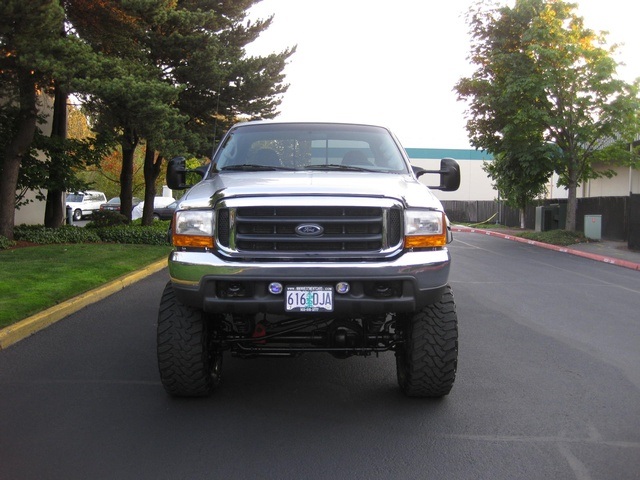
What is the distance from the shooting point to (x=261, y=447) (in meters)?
4.04

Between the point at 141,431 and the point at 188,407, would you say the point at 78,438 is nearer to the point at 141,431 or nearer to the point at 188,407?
the point at 141,431

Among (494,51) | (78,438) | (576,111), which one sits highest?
(494,51)

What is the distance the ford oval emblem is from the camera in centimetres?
448

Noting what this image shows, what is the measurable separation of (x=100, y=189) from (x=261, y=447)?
4838cm

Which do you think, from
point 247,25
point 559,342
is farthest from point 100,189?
point 559,342

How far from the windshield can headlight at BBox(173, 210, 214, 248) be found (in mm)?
1200

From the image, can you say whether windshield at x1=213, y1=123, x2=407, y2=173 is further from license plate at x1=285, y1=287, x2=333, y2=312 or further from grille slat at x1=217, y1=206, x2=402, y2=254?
license plate at x1=285, y1=287, x2=333, y2=312

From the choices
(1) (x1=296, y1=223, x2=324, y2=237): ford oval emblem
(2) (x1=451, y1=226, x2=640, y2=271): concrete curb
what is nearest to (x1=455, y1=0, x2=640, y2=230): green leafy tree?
(2) (x1=451, y1=226, x2=640, y2=271): concrete curb

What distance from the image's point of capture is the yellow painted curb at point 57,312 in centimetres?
→ 687

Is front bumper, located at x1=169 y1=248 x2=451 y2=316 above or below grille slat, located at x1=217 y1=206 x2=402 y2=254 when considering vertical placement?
below

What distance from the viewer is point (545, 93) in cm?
2383

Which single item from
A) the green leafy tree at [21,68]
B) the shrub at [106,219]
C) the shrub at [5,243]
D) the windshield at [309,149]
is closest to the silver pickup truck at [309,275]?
the windshield at [309,149]

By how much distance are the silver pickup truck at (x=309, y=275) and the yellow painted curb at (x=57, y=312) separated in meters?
2.88

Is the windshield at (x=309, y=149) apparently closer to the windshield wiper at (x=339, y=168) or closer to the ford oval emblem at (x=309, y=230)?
the windshield wiper at (x=339, y=168)
